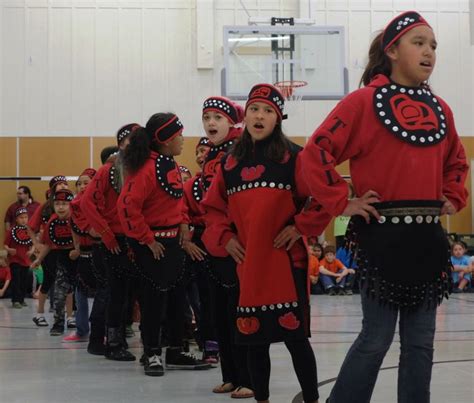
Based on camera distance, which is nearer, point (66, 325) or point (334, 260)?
point (66, 325)

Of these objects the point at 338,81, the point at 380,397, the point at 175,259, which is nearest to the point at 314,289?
the point at 338,81

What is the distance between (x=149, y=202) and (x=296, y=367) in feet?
5.96

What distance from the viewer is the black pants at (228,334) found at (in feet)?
13.0

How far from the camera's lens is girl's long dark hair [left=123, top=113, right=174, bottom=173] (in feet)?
15.8

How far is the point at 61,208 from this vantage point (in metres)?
7.12

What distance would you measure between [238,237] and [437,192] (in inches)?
37.4

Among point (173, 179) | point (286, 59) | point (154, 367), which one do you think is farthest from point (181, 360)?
point (286, 59)

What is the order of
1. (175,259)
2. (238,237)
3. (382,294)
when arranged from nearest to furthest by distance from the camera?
(382,294), (238,237), (175,259)

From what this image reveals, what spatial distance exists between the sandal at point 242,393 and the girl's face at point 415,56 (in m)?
1.78

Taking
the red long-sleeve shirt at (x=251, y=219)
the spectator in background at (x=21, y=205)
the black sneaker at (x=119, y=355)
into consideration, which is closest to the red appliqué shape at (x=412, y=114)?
the red long-sleeve shirt at (x=251, y=219)

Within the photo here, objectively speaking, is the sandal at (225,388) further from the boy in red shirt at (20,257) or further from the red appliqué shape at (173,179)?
the boy in red shirt at (20,257)

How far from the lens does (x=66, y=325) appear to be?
303 inches

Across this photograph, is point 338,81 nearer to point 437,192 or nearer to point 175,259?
point 175,259

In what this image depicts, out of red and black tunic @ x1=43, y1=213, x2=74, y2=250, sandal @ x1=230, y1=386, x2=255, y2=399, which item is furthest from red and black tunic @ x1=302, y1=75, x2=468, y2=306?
red and black tunic @ x1=43, y1=213, x2=74, y2=250
